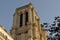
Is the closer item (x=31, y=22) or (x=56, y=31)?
(x=56, y=31)

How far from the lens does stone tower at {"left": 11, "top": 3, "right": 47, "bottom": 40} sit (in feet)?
117

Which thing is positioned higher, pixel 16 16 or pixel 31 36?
pixel 16 16

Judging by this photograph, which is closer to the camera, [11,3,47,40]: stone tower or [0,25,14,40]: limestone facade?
[0,25,14,40]: limestone facade

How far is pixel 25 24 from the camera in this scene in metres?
38.0

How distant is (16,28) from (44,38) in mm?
8974

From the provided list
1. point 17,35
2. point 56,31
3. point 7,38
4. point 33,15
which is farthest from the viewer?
point 33,15

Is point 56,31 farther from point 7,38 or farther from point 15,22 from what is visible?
point 15,22

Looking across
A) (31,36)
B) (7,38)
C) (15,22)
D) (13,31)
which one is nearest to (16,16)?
(15,22)

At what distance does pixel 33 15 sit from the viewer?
3934 centimetres

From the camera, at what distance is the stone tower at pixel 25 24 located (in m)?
35.7

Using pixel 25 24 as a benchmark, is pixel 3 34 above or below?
below

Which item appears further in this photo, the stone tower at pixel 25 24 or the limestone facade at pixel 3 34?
the stone tower at pixel 25 24

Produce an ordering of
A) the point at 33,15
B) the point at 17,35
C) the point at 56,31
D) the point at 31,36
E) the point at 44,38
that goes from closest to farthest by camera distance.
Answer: the point at 56,31
the point at 31,36
the point at 17,35
the point at 33,15
the point at 44,38

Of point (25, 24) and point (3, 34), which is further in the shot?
point (25, 24)
